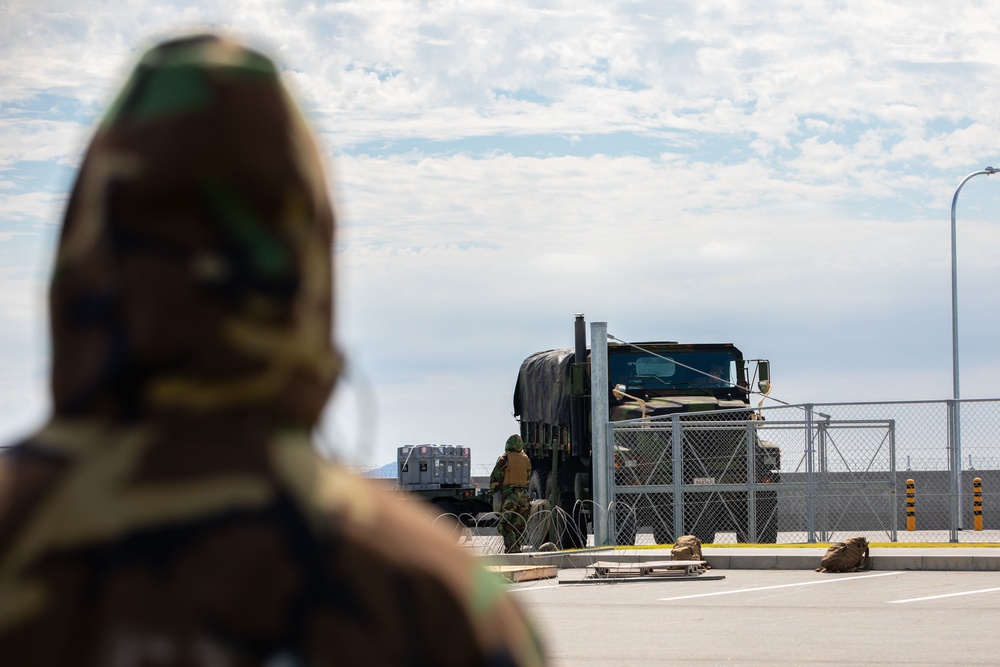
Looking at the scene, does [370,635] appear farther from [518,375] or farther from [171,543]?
[518,375]

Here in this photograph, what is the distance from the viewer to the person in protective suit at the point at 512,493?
19797mm

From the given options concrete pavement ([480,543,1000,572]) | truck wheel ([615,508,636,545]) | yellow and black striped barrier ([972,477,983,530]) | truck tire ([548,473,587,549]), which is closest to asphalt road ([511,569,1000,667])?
concrete pavement ([480,543,1000,572])

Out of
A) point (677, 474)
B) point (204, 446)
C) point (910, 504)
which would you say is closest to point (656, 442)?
point (677, 474)

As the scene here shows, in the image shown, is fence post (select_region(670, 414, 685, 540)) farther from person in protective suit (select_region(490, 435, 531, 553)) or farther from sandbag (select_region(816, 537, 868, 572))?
sandbag (select_region(816, 537, 868, 572))

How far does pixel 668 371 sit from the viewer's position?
23031mm

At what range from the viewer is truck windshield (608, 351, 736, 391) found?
2294cm

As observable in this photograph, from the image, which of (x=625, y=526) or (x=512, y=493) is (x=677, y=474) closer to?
(x=625, y=526)

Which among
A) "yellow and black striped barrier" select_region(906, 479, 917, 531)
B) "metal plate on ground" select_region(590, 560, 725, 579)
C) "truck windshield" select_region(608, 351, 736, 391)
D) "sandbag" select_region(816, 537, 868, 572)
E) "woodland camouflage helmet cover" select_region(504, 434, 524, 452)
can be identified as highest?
"truck windshield" select_region(608, 351, 736, 391)

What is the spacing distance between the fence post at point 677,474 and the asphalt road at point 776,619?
343 cm

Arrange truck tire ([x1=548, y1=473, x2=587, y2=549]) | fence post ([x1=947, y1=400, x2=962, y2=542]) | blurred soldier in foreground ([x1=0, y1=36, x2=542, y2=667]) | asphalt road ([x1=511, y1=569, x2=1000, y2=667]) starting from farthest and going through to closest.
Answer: truck tire ([x1=548, y1=473, x2=587, y2=549]), fence post ([x1=947, y1=400, x2=962, y2=542]), asphalt road ([x1=511, y1=569, x2=1000, y2=667]), blurred soldier in foreground ([x1=0, y1=36, x2=542, y2=667])

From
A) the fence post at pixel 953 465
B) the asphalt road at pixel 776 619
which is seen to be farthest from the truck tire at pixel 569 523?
the fence post at pixel 953 465

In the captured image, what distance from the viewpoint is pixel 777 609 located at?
42.2 feet

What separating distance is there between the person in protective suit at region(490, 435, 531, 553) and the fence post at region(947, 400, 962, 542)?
222 inches

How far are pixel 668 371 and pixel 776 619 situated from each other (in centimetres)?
1117
